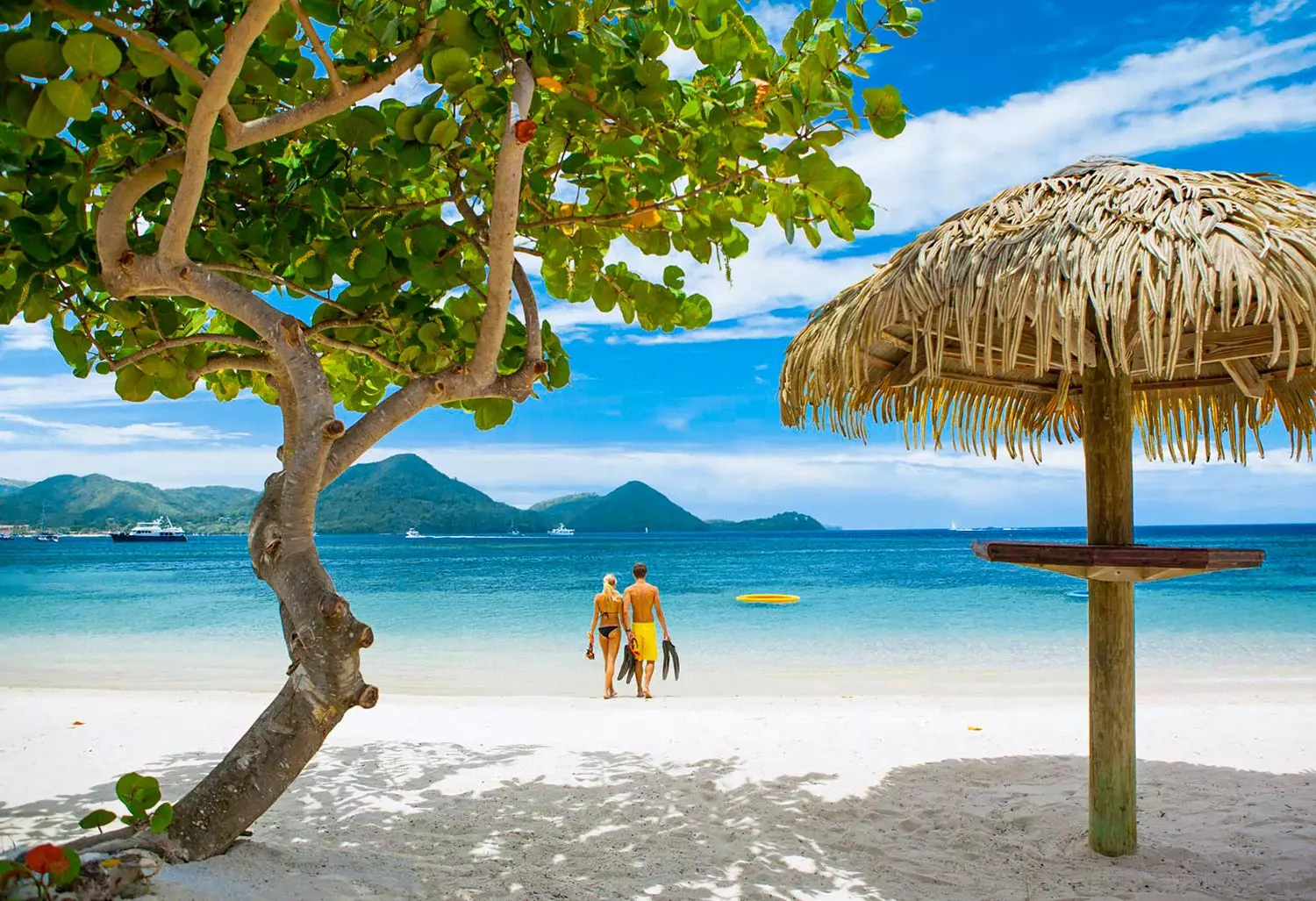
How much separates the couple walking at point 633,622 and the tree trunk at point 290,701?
516cm

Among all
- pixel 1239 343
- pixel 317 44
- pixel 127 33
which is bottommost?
pixel 1239 343

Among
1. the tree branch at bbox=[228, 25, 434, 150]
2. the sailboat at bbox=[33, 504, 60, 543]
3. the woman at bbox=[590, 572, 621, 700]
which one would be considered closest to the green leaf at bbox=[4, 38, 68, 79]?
the tree branch at bbox=[228, 25, 434, 150]

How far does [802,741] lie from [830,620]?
47.4 ft

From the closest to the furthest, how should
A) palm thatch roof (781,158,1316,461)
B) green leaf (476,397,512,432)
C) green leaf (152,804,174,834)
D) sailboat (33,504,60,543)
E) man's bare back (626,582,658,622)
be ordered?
green leaf (152,804,174,834) → palm thatch roof (781,158,1316,461) → green leaf (476,397,512,432) → man's bare back (626,582,658,622) → sailboat (33,504,60,543)

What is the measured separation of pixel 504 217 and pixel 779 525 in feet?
397

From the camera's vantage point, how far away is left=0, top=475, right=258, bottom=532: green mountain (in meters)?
93.6

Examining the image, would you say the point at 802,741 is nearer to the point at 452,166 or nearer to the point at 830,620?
the point at 452,166

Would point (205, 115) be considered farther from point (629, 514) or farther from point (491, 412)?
point (629, 514)

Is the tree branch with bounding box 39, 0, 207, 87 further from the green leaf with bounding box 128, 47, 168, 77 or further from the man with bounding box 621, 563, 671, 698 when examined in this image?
the man with bounding box 621, 563, 671, 698

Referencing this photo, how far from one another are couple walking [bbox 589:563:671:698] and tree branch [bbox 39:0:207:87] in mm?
5894

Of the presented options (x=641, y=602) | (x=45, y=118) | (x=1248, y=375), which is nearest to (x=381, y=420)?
(x=45, y=118)

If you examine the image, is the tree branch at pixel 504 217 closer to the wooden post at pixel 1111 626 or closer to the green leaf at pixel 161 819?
the green leaf at pixel 161 819

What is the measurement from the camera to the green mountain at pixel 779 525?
118812 mm

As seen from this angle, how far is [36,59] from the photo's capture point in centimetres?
193
